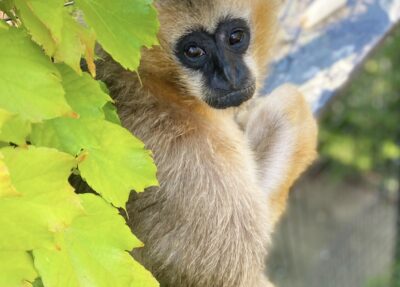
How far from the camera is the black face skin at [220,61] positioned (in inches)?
114

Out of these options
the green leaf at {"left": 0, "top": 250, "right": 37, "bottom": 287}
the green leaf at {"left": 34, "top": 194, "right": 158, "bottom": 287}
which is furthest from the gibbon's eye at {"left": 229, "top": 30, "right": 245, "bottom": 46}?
the green leaf at {"left": 0, "top": 250, "right": 37, "bottom": 287}

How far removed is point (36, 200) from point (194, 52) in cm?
176

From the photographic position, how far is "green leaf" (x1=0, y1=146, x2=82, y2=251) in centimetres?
119

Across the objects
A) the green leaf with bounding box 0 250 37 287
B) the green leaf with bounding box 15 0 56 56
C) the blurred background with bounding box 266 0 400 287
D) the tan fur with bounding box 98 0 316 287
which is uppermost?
the green leaf with bounding box 15 0 56 56

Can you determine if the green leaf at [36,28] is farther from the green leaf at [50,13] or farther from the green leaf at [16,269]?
the green leaf at [16,269]

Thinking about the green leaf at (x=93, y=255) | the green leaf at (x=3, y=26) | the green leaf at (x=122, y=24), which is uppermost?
the green leaf at (x=3, y=26)

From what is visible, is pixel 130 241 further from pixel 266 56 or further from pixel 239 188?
pixel 266 56

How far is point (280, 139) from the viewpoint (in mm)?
3723

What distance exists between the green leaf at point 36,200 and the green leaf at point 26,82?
0.23 ft

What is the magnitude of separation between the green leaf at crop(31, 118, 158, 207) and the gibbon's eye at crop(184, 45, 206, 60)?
148 cm

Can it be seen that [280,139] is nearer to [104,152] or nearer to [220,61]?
[220,61]

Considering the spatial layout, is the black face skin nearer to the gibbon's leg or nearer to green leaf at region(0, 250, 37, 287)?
the gibbon's leg

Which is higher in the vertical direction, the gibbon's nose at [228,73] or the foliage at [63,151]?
the foliage at [63,151]

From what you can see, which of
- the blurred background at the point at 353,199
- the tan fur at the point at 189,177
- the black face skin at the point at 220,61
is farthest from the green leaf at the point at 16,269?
the blurred background at the point at 353,199
